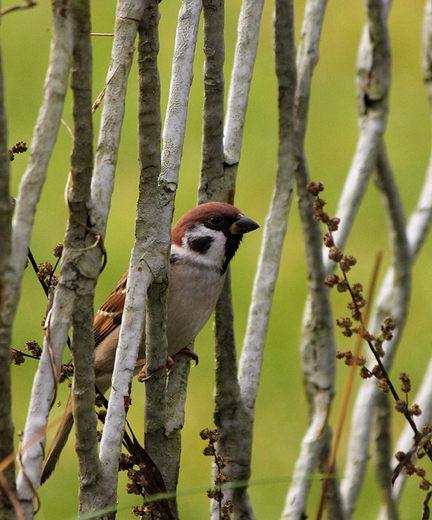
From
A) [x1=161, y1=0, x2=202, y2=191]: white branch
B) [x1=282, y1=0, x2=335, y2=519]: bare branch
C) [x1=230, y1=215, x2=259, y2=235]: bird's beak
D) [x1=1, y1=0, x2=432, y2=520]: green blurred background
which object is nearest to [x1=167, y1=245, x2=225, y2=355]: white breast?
[x1=230, y1=215, x2=259, y2=235]: bird's beak

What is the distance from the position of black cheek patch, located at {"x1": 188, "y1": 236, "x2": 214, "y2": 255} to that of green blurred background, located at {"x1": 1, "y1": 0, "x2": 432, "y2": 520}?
0.96 metres

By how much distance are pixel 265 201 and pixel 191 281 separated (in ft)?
10.3

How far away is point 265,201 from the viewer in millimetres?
5684

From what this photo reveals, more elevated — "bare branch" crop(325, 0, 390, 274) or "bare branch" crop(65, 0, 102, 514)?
"bare branch" crop(325, 0, 390, 274)

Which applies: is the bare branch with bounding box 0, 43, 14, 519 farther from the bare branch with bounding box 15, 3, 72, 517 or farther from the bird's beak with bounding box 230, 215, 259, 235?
the bird's beak with bounding box 230, 215, 259, 235

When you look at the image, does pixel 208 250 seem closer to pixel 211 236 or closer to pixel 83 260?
pixel 211 236

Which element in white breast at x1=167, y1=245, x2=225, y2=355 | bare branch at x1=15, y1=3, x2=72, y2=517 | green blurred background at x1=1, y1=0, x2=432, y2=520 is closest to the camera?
bare branch at x1=15, y1=3, x2=72, y2=517

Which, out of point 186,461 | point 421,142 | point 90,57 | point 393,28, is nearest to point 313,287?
point 90,57

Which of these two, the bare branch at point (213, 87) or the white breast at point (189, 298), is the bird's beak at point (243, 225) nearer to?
the white breast at point (189, 298)

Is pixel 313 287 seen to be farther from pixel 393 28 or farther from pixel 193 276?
pixel 393 28

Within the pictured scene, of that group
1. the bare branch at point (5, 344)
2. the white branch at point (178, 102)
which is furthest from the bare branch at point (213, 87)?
the bare branch at point (5, 344)

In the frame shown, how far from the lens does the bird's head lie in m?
2.61

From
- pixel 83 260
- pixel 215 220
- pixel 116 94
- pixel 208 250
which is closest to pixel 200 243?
pixel 208 250

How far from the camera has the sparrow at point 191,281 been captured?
8.14ft
